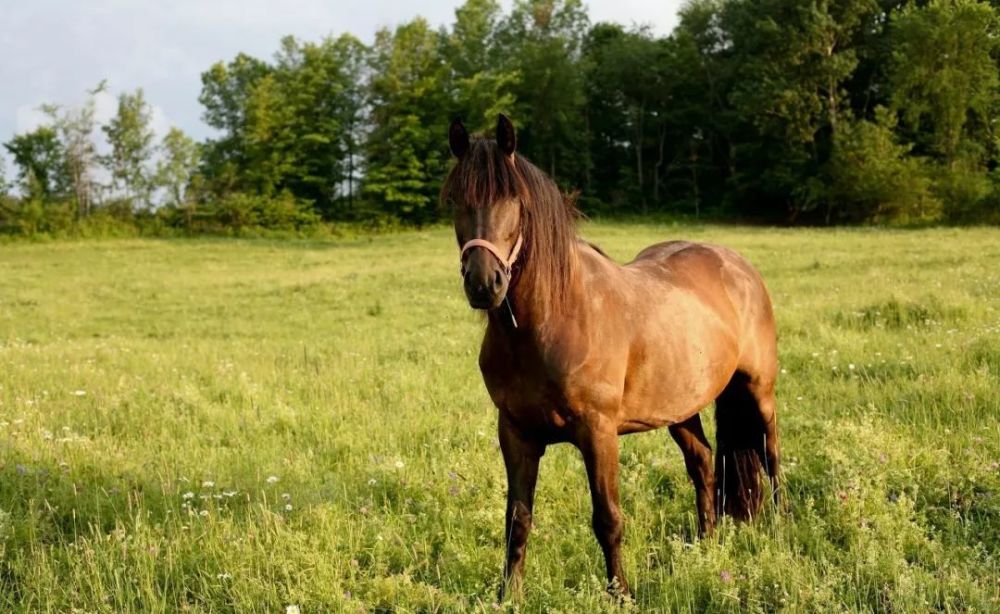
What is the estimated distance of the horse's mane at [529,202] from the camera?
9.12 ft

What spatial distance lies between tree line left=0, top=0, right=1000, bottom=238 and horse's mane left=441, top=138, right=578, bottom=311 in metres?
35.1

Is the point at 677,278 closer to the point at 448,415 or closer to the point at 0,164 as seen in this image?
the point at 448,415

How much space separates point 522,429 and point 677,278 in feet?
4.57

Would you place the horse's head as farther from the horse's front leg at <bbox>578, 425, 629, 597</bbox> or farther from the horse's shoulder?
the horse's shoulder

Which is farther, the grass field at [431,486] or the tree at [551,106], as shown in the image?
the tree at [551,106]

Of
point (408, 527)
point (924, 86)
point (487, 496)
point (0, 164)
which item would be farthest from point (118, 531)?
point (0, 164)

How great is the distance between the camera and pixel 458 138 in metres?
2.98

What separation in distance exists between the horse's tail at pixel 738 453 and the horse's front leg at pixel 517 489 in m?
1.55

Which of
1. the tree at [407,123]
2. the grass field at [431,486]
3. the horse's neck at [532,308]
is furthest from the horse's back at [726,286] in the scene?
the tree at [407,123]

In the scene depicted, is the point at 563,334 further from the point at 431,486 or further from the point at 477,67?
the point at 477,67

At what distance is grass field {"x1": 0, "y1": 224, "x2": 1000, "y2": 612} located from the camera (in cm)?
325

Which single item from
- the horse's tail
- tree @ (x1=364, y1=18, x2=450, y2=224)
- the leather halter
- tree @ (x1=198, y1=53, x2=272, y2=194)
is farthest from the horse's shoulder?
tree @ (x1=198, y1=53, x2=272, y2=194)

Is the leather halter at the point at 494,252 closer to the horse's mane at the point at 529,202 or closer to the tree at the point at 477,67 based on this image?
the horse's mane at the point at 529,202

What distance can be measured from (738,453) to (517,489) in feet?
5.73
